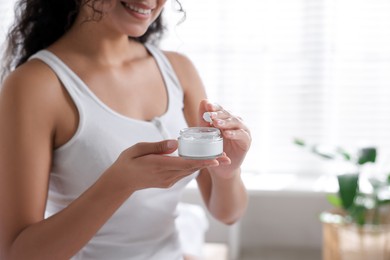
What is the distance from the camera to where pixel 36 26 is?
57.1 inches

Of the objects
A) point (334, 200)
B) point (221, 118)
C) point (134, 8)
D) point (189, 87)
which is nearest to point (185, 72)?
point (189, 87)

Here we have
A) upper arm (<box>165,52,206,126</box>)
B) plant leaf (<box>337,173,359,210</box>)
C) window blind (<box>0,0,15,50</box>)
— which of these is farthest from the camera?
window blind (<box>0,0,15,50</box>)

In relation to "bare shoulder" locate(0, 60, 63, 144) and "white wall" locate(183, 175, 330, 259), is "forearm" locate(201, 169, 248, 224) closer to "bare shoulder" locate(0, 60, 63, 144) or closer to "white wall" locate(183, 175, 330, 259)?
"bare shoulder" locate(0, 60, 63, 144)

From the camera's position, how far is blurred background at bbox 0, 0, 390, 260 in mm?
2539

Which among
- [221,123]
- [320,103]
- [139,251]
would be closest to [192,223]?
[139,251]

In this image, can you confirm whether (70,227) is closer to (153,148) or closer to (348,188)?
(153,148)

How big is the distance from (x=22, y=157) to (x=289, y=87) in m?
1.58

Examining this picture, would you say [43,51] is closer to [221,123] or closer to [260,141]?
[221,123]

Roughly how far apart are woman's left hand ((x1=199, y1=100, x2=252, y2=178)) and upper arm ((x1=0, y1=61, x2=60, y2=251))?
33 cm

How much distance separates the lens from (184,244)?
5.66 ft

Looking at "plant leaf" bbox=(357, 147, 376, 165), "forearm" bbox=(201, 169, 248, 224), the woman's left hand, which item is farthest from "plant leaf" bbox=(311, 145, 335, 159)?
the woman's left hand

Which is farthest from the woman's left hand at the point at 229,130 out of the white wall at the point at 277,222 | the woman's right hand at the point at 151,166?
the white wall at the point at 277,222

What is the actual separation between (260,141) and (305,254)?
1.67 feet

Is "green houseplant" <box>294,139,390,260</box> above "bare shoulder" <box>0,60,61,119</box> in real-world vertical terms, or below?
below
